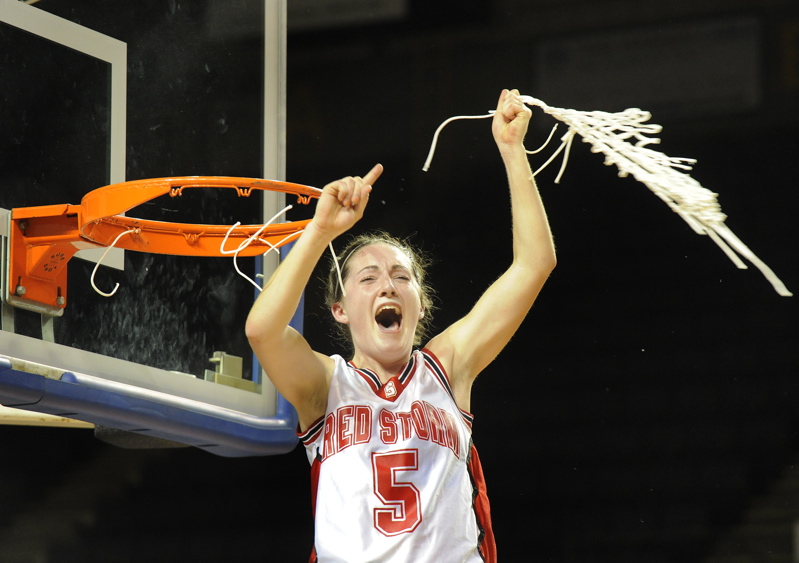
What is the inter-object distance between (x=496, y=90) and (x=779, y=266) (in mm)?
1241

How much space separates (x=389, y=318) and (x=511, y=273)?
20 cm

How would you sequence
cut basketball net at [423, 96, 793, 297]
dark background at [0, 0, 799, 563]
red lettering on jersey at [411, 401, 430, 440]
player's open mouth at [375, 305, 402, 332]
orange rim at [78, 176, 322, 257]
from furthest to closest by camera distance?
dark background at [0, 0, 799, 563] → orange rim at [78, 176, 322, 257] → player's open mouth at [375, 305, 402, 332] → red lettering on jersey at [411, 401, 430, 440] → cut basketball net at [423, 96, 793, 297]

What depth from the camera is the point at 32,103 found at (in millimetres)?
1876

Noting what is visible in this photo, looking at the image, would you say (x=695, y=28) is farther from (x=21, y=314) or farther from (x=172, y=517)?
(x=21, y=314)

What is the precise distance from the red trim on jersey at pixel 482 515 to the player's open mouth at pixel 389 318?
22 cm

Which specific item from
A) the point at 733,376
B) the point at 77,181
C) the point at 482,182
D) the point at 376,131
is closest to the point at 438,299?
the point at 482,182

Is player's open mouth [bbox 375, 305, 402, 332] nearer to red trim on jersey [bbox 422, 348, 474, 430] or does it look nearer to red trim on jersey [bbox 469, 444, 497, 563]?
red trim on jersey [bbox 422, 348, 474, 430]

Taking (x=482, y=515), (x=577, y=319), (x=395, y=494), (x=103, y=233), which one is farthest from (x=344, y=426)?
(x=577, y=319)

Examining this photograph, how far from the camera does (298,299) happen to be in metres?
1.43

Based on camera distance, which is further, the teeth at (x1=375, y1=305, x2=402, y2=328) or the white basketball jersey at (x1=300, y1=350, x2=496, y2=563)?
the teeth at (x1=375, y1=305, x2=402, y2=328)

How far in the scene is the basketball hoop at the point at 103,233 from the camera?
1.75 meters

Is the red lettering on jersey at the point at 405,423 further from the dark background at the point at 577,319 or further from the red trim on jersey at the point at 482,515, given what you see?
the dark background at the point at 577,319

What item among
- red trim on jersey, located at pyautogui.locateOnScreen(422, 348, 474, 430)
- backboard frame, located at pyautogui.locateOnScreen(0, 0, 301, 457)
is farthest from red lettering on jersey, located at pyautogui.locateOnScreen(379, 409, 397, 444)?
backboard frame, located at pyautogui.locateOnScreen(0, 0, 301, 457)

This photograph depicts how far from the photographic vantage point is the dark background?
363cm
